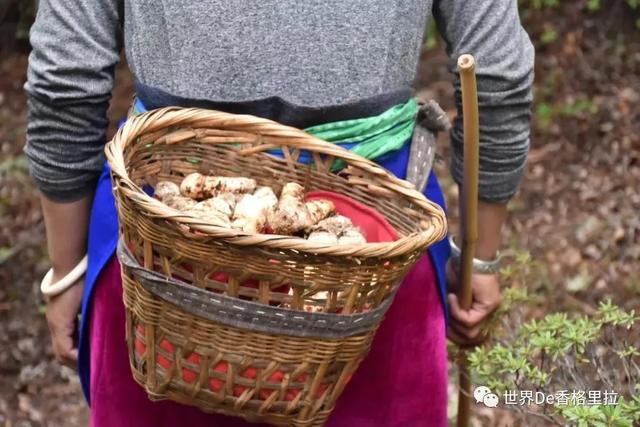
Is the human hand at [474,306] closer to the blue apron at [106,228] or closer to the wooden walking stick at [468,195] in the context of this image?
the wooden walking stick at [468,195]

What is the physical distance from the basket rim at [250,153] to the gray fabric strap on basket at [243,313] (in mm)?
115

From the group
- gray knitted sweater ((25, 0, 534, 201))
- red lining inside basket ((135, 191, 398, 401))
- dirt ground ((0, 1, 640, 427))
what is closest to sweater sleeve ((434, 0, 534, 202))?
gray knitted sweater ((25, 0, 534, 201))

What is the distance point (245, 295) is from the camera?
142 centimetres

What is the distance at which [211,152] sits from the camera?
1743 mm

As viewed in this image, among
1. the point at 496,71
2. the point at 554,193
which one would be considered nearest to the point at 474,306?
the point at 496,71

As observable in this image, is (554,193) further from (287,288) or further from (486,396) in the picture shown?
(287,288)

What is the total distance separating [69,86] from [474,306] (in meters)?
0.93

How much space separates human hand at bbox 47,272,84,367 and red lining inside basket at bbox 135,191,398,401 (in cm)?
43

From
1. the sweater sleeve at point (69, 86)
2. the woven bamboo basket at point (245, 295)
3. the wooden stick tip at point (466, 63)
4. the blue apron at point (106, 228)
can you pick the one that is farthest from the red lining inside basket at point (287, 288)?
the sweater sleeve at point (69, 86)

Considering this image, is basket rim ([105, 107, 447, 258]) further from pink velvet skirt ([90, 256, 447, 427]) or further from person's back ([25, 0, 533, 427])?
pink velvet skirt ([90, 256, 447, 427])

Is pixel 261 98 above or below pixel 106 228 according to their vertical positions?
above

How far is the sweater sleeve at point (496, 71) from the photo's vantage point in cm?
181

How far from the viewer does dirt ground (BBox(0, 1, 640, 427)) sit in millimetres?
3832

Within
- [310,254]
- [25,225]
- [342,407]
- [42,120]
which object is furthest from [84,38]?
[25,225]
